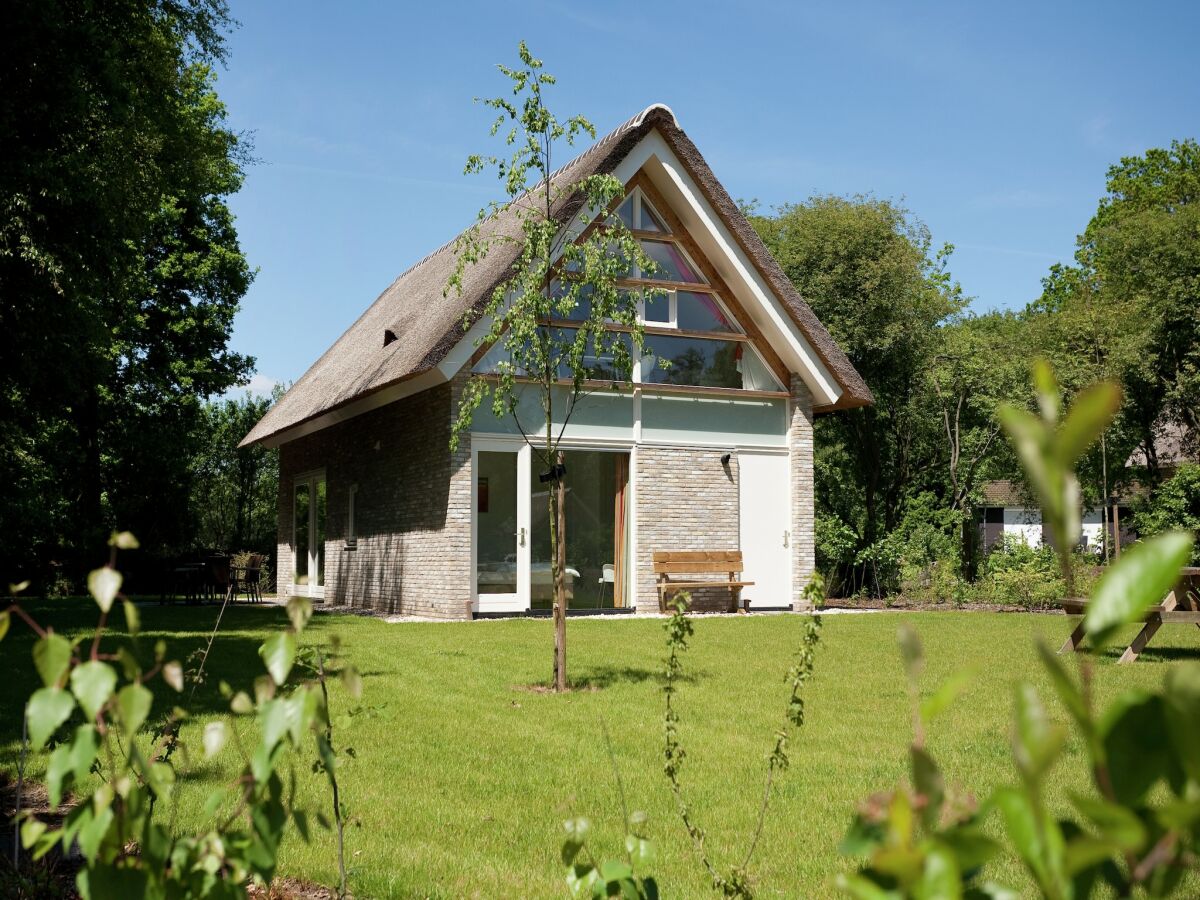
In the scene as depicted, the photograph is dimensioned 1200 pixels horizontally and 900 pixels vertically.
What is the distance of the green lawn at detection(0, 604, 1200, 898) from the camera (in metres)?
3.78

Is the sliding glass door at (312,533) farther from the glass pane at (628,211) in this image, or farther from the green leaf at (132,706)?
the green leaf at (132,706)

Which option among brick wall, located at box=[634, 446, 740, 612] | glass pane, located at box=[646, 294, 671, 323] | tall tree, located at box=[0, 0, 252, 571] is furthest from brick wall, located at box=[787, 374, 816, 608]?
tall tree, located at box=[0, 0, 252, 571]

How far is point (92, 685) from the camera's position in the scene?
1.17m

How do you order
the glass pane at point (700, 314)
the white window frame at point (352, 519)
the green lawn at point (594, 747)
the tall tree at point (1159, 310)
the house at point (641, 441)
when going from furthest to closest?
the tall tree at point (1159, 310)
the white window frame at point (352, 519)
the glass pane at point (700, 314)
the house at point (641, 441)
the green lawn at point (594, 747)

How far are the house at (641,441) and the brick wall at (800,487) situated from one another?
0.10 feet

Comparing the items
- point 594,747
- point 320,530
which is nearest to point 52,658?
point 594,747

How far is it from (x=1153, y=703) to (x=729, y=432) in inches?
627

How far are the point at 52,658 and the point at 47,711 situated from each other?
2.7 inches

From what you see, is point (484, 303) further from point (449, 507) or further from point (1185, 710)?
point (1185, 710)

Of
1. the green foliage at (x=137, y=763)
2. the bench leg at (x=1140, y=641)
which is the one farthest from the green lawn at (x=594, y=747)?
the green foliage at (x=137, y=763)

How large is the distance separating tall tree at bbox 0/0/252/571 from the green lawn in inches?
136

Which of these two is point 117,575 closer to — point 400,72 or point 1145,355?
point 400,72

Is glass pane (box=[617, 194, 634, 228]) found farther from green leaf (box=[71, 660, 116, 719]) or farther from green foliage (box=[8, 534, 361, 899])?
green leaf (box=[71, 660, 116, 719])

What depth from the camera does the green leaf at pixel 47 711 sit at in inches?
45.8
